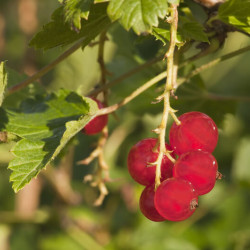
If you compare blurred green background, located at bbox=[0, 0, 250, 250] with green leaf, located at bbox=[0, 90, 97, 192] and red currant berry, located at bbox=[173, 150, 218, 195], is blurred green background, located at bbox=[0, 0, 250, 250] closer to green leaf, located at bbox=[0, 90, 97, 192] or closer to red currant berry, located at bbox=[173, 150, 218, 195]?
green leaf, located at bbox=[0, 90, 97, 192]

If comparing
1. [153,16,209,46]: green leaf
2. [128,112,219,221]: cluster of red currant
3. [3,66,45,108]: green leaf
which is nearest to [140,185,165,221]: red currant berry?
[128,112,219,221]: cluster of red currant

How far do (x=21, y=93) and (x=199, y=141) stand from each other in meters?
0.51

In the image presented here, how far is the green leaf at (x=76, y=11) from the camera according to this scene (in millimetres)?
931

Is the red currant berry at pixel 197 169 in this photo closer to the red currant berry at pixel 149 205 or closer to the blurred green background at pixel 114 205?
the red currant berry at pixel 149 205

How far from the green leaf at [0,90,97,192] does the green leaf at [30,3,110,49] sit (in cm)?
12

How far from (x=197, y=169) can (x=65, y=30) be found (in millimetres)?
360

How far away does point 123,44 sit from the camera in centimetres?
167

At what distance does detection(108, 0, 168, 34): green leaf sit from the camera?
888mm

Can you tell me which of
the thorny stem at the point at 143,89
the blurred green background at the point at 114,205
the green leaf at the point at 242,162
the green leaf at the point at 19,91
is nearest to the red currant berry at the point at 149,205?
the thorny stem at the point at 143,89

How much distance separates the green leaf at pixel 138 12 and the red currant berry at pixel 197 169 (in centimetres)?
23

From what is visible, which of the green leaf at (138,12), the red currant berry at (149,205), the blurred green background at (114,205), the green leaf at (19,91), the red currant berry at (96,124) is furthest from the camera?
the blurred green background at (114,205)

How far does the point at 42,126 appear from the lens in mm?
1149

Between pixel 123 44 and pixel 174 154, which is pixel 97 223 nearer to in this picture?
pixel 123 44

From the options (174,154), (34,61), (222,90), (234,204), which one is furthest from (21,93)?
(222,90)
